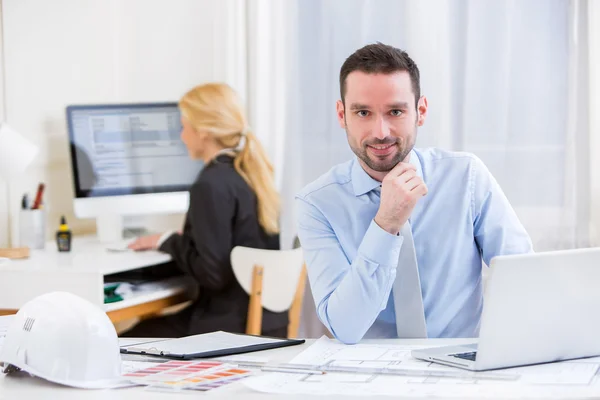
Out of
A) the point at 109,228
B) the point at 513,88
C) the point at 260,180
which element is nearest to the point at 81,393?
the point at 260,180

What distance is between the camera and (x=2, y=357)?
55.4 inches

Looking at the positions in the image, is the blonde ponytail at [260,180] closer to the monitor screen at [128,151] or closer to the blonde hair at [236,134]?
the blonde hair at [236,134]

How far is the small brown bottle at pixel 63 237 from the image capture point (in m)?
2.96

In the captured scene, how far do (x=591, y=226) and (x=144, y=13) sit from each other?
1942 millimetres

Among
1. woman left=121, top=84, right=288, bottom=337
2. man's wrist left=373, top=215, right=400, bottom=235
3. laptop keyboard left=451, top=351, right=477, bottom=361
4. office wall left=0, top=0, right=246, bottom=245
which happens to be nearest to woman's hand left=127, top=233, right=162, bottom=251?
woman left=121, top=84, right=288, bottom=337

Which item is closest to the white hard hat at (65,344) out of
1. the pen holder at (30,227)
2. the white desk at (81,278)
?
the white desk at (81,278)

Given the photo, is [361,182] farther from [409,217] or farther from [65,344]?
[65,344]

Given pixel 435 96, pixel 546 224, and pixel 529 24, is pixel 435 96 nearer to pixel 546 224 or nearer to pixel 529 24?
pixel 529 24

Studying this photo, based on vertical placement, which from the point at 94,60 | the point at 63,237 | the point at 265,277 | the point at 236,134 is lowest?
the point at 265,277

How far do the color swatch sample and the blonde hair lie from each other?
4.79ft

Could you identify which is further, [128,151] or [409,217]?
[128,151]

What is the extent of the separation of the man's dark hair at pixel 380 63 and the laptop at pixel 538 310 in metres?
0.65

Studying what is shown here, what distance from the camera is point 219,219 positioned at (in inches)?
111

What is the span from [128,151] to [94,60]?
1.50 ft
